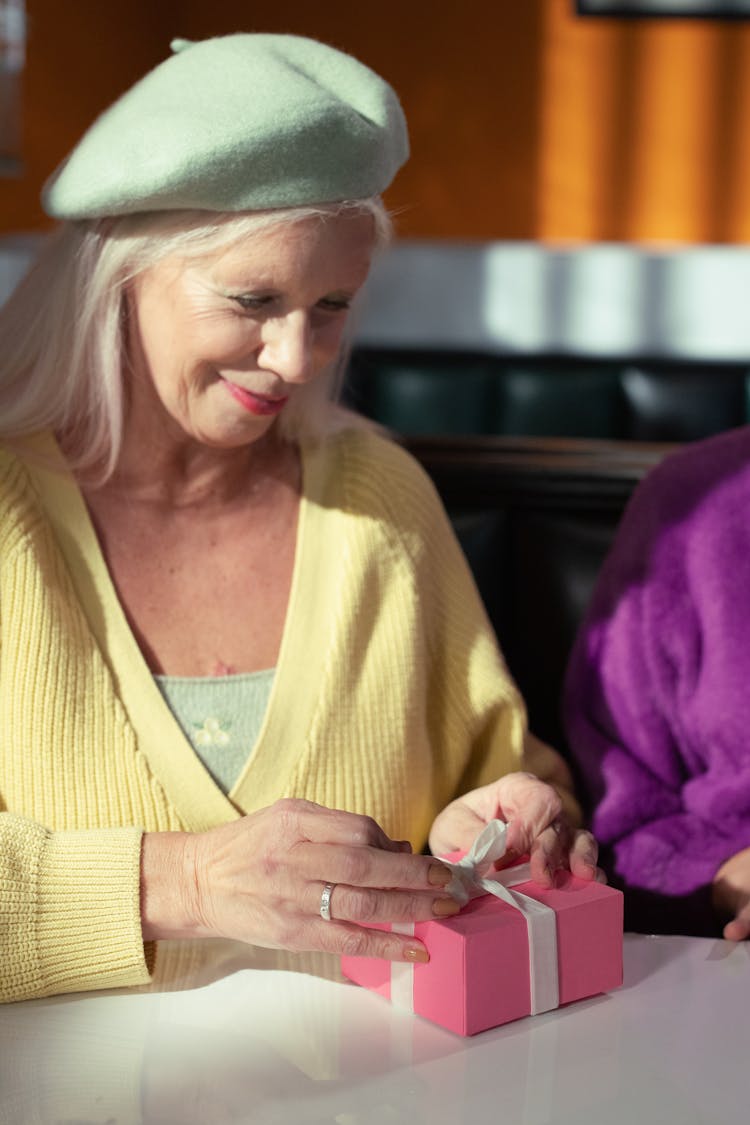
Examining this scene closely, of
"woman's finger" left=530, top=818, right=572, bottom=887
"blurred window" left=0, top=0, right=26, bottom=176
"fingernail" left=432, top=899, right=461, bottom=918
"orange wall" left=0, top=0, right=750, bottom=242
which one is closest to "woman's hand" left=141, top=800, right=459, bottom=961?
"fingernail" left=432, top=899, right=461, bottom=918

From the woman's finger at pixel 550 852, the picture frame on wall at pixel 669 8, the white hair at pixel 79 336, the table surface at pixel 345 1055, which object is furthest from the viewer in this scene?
the picture frame on wall at pixel 669 8

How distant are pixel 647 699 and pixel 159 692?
584mm

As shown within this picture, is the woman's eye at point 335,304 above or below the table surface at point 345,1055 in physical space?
above

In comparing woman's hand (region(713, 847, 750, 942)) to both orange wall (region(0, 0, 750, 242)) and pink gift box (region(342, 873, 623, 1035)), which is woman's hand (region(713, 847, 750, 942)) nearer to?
pink gift box (region(342, 873, 623, 1035))

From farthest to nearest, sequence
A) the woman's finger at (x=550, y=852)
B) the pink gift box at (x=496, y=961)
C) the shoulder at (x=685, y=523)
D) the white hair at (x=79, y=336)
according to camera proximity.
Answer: the shoulder at (x=685, y=523), the white hair at (x=79, y=336), the woman's finger at (x=550, y=852), the pink gift box at (x=496, y=961)

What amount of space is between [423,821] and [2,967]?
55 centimetres

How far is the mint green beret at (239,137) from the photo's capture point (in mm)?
1251

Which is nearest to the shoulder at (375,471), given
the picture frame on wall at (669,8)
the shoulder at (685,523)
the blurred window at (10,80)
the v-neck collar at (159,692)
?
the v-neck collar at (159,692)

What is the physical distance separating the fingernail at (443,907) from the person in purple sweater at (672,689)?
0.57 meters

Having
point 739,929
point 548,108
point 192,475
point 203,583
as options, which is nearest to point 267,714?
point 203,583

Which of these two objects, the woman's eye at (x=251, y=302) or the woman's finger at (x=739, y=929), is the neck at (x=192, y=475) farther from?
the woman's finger at (x=739, y=929)

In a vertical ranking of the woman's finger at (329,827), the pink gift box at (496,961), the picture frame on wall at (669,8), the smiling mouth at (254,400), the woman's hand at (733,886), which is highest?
the picture frame on wall at (669,8)

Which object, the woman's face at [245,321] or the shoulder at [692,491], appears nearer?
the woman's face at [245,321]

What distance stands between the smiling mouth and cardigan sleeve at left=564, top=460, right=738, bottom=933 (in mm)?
492
